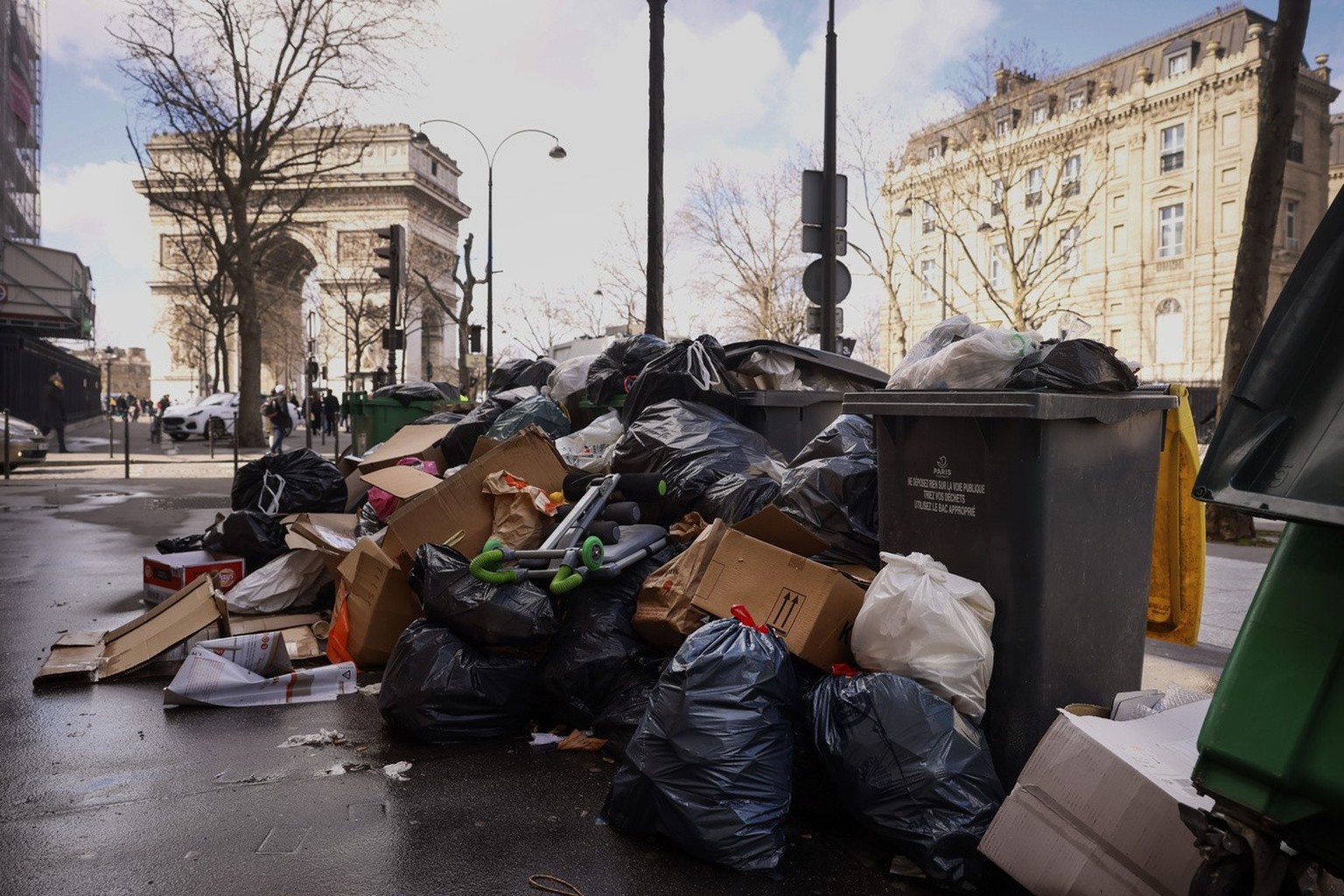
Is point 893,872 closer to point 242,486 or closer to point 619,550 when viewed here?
point 619,550

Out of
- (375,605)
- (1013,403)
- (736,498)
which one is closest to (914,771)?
(1013,403)

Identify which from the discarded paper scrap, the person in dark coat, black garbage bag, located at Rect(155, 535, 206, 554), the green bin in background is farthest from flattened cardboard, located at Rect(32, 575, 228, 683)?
the person in dark coat

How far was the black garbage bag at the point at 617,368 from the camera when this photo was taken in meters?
6.74

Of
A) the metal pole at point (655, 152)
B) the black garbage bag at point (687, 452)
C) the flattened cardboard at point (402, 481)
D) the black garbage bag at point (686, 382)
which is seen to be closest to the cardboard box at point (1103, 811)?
the black garbage bag at point (687, 452)

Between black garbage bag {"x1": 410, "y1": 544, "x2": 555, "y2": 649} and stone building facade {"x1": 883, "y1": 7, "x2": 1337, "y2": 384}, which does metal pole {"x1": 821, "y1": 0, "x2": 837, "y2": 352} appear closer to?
black garbage bag {"x1": 410, "y1": 544, "x2": 555, "y2": 649}

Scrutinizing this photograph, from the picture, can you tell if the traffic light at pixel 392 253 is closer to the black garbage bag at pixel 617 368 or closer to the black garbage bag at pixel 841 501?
the black garbage bag at pixel 617 368

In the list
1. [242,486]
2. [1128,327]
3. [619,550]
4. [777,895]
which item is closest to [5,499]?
[242,486]

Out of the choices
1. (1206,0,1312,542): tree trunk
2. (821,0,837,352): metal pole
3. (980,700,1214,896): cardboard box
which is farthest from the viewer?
(821,0,837,352): metal pole

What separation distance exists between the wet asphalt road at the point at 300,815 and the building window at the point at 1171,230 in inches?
1672

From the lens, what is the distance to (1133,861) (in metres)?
2.25

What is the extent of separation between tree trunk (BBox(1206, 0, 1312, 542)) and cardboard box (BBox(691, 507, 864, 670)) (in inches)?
244

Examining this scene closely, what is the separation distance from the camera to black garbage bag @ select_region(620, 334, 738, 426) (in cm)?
559

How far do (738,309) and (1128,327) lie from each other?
16.6 meters

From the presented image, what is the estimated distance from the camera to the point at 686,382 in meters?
5.58
